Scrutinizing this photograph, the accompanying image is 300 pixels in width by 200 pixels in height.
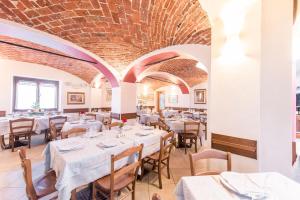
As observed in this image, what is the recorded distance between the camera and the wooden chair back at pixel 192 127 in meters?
4.34

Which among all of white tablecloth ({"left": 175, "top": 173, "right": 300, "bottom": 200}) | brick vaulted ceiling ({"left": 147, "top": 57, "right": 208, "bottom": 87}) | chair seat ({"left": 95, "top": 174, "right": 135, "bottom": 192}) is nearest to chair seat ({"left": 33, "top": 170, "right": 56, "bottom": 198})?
chair seat ({"left": 95, "top": 174, "right": 135, "bottom": 192})

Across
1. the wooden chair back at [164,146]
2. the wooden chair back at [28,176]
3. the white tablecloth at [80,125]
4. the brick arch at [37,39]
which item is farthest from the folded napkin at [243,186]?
the brick arch at [37,39]

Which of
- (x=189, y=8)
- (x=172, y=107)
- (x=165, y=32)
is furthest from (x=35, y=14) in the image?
(x=172, y=107)

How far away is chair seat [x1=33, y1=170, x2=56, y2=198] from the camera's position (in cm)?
165

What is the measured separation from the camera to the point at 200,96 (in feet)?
32.9

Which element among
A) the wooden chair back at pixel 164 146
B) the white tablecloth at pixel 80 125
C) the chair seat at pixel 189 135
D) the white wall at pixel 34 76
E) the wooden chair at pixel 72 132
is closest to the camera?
the wooden chair back at pixel 164 146

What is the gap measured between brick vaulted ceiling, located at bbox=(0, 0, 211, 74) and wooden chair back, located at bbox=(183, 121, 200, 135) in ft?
7.14

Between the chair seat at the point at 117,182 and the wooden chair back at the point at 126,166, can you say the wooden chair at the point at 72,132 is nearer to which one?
the chair seat at the point at 117,182

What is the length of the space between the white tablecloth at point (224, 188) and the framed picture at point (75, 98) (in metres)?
7.95

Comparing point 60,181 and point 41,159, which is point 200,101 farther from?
point 60,181

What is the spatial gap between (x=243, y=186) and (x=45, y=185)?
2.07 metres

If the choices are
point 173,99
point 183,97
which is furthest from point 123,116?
point 173,99

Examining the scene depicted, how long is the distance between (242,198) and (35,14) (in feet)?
12.5

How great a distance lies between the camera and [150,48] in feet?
14.2
